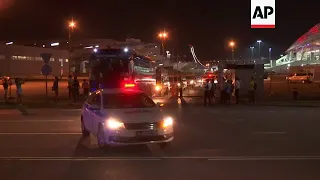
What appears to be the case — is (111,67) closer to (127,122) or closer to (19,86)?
(19,86)

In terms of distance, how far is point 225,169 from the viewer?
8.88 meters

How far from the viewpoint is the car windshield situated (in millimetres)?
12102

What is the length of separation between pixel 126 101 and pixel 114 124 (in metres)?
1.64

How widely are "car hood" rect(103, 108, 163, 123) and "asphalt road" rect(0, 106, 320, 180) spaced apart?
2.78 ft

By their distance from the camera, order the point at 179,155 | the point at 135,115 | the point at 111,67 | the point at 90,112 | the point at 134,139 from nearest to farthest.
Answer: the point at 179,155, the point at 134,139, the point at 135,115, the point at 90,112, the point at 111,67

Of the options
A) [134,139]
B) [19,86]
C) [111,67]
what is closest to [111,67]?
[111,67]

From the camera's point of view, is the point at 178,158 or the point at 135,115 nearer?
the point at 178,158

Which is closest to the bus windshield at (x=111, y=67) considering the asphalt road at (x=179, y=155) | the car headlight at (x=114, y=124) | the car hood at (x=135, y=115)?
the asphalt road at (x=179, y=155)

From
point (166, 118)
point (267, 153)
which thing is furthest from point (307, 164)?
point (166, 118)

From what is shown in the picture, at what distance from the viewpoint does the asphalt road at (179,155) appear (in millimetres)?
8484

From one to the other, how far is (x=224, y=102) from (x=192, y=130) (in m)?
14.5

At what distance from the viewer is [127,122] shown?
10.8 m

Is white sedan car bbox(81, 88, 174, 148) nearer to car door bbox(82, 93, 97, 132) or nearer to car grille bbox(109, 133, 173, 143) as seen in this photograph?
car grille bbox(109, 133, 173, 143)

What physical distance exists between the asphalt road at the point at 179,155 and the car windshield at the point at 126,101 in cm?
116
